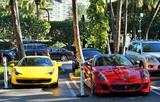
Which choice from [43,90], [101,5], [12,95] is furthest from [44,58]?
[101,5]

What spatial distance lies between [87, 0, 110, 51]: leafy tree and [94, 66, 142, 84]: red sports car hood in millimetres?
20551

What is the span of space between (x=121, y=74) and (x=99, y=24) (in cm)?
2214

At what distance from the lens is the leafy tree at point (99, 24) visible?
3519cm

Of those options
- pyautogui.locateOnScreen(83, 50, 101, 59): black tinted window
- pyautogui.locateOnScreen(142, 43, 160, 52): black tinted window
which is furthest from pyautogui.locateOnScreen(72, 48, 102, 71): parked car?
pyautogui.locateOnScreen(142, 43, 160, 52): black tinted window

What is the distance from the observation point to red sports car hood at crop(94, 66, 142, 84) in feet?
44.7

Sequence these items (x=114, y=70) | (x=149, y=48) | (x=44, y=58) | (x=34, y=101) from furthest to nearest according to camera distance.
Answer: (x=149, y=48)
(x=44, y=58)
(x=114, y=70)
(x=34, y=101)

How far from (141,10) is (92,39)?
73.4ft

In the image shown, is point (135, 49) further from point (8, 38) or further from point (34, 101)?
point (8, 38)

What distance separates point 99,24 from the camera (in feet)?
118

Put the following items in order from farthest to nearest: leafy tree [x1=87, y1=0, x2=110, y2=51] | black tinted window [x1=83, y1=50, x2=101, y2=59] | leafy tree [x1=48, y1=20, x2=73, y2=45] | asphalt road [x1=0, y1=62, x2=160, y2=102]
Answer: leafy tree [x1=48, y1=20, x2=73, y2=45] < leafy tree [x1=87, y1=0, x2=110, y2=51] < black tinted window [x1=83, y1=50, x2=101, y2=59] < asphalt road [x1=0, y1=62, x2=160, y2=102]

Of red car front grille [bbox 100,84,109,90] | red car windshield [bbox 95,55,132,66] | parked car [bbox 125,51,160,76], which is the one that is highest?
red car windshield [bbox 95,55,132,66]

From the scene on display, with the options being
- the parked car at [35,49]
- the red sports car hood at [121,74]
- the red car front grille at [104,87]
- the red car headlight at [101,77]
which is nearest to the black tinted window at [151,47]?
the red sports car hood at [121,74]

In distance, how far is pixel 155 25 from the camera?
55562 millimetres

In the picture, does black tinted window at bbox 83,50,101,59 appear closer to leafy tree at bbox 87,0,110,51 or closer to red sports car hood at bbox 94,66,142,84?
red sports car hood at bbox 94,66,142,84
